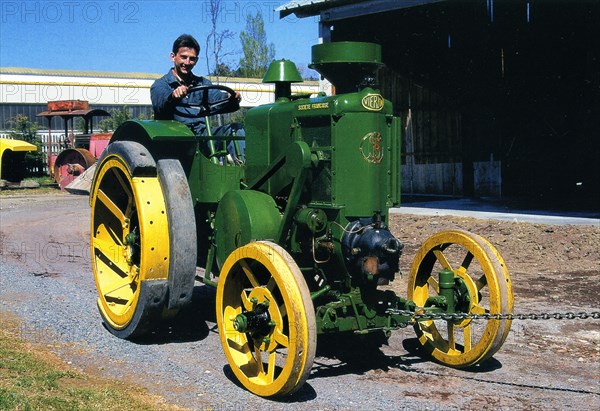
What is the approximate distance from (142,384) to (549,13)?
1313 cm

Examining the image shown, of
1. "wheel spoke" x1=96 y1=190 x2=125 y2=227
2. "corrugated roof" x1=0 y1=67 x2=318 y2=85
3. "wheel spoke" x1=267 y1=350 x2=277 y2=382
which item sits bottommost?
"wheel spoke" x1=267 y1=350 x2=277 y2=382

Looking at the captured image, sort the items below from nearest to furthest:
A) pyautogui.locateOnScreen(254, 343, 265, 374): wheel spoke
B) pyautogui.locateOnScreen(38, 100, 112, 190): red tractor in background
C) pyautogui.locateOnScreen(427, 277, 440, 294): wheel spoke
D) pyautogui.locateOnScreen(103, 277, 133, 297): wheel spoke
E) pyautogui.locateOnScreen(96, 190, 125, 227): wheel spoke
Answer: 1. pyautogui.locateOnScreen(254, 343, 265, 374): wheel spoke
2. pyautogui.locateOnScreen(427, 277, 440, 294): wheel spoke
3. pyautogui.locateOnScreen(96, 190, 125, 227): wheel spoke
4. pyautogui.locateOnScreen(103, 277, 133, 297): wheel spoke
5. pyautogui.locateOnScreen(38, 100, 112, 190): red tractor in background

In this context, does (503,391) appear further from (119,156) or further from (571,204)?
(571,204)

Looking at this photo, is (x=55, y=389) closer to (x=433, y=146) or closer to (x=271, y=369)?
Answer: (x=271, y=369)

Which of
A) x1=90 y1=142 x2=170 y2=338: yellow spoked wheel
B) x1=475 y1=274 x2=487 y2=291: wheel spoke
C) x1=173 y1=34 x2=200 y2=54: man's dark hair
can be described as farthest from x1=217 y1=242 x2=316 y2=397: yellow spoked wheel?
x1=173 y1=34 x2=200 y2=54: man's dark hair

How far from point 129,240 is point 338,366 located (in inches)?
77.3

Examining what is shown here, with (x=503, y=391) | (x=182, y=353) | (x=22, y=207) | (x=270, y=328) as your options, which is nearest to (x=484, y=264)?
(x=503, y=391)

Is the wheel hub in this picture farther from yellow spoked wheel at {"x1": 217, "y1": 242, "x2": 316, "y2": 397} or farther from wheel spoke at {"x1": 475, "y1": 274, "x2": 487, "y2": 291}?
wheel spoke at {"x1": 475, "y1": 274, "x2": 487, "y2": 291}

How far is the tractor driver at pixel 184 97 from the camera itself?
6469mm

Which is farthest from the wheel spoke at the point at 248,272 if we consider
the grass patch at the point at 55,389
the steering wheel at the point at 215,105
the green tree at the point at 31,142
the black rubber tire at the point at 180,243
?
the green tree at the point at 31,142

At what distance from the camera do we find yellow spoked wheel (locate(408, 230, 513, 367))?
4.98 metres

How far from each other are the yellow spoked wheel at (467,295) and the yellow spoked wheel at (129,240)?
1909 mm

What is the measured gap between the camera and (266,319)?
461cm

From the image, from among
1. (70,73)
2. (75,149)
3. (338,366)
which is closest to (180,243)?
(338,366)
